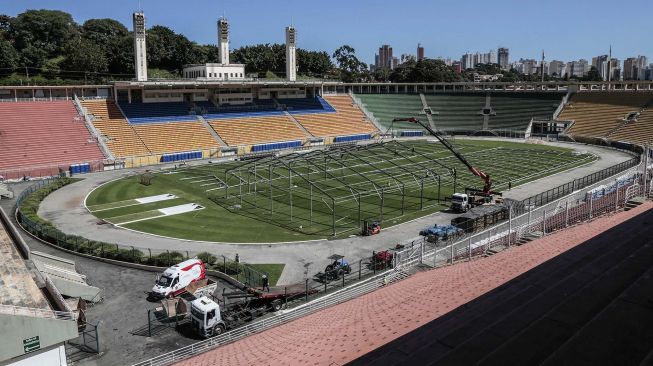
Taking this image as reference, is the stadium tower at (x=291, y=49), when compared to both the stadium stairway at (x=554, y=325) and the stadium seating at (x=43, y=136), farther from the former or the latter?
the stadium stairway at (x=554, y=325)

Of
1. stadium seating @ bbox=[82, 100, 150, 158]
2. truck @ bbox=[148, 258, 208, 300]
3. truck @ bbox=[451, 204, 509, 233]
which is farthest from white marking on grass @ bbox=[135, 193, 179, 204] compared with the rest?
truck @ bbox=[451, 204, 509, 233]

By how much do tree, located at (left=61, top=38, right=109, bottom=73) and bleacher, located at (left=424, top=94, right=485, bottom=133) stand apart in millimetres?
59847

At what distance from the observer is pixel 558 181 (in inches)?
1882

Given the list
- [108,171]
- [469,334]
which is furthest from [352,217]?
[108,171]

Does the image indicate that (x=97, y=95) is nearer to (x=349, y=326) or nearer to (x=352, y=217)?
(x=352, y=217)

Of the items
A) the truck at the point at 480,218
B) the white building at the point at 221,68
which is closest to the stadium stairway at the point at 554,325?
the truck at the point at 480,218

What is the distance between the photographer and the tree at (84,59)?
84688 mm

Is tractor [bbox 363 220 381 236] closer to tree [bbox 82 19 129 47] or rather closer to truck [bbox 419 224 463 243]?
truck [bbox 419 224 463 243]

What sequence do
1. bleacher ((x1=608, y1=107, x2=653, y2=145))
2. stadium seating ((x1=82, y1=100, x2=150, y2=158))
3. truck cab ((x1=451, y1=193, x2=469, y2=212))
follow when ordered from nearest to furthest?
truck cab ((x1=451, y1=193, x2=469, y2=212)) → stadium seating ((x1=82, y1=100, x2=150, y2=158)) → bleacher ((x1=608, y1=107, x2=653, y2=145))

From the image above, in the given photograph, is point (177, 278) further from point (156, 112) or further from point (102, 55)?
point (102, 55)

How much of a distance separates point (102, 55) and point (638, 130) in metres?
86.9

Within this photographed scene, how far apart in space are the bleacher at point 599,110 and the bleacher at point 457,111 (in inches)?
564

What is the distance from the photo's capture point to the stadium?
11341 mm

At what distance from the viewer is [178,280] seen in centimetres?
2409
